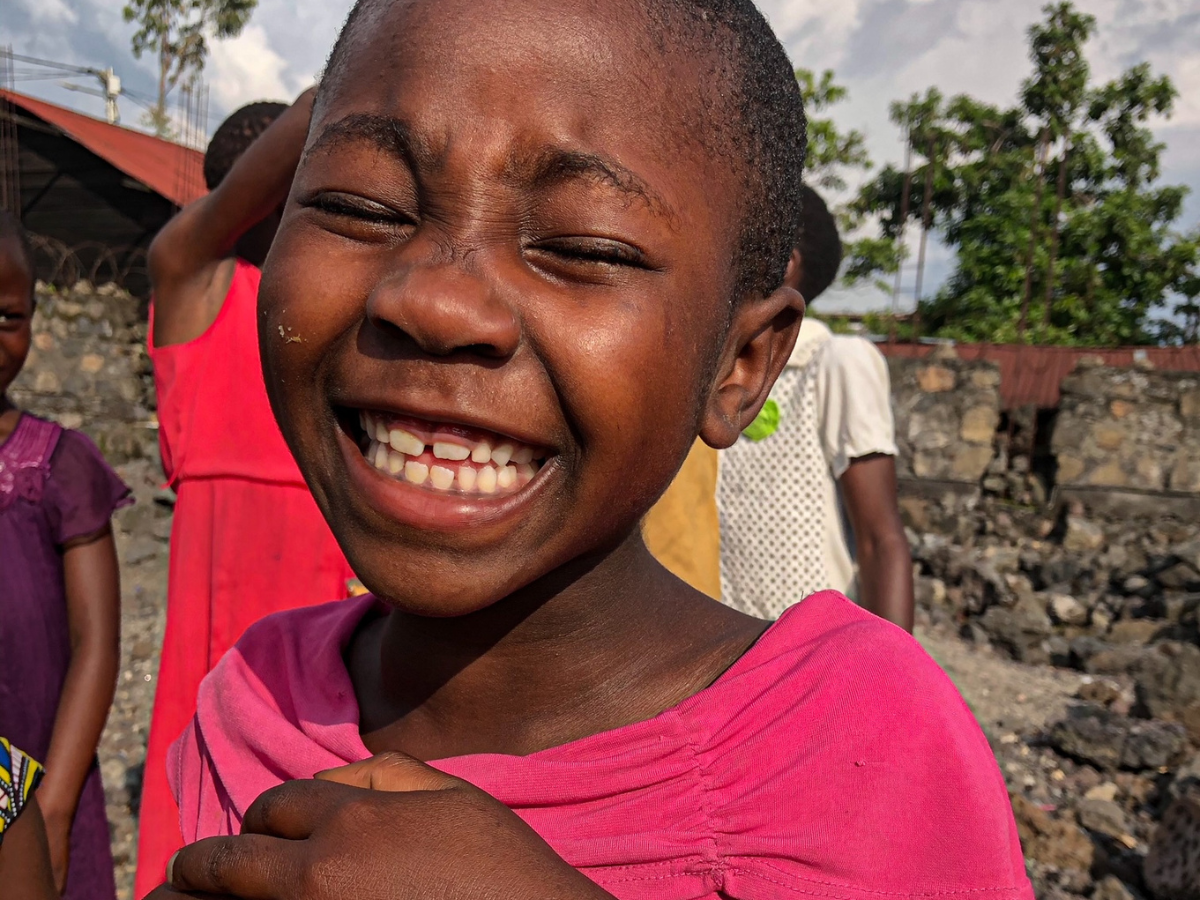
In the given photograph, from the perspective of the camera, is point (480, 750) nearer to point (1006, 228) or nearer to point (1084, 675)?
point (1084, 675)

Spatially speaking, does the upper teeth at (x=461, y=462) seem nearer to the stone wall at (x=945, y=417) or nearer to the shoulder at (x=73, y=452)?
the shoulder at (x=73, y=452)

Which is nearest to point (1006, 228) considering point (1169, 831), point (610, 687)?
point (1169, 831)

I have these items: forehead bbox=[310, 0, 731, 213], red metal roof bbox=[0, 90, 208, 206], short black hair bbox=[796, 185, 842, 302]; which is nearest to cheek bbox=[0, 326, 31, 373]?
forehead bbox=[310, 0, 731, 213]

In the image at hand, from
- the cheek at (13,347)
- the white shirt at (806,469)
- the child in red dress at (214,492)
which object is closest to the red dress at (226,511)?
the child in red dress at (214,492)

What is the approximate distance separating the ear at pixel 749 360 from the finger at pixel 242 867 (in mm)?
628

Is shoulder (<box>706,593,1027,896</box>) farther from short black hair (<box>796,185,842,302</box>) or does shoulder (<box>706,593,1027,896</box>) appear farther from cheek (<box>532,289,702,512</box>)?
short black hair (<box>796,185,842,302</box>)

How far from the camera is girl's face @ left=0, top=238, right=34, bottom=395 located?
2.24 meters

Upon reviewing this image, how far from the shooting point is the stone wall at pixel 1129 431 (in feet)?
29.3

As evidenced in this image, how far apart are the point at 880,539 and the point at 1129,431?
7944mm

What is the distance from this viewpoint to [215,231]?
219cm

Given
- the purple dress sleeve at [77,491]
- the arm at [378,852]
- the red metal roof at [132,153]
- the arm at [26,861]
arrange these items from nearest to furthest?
the arm at [378,852]
the arm at [26,861]
the purple dress sleeve at [77,491]
the red metal roof at [132,153]

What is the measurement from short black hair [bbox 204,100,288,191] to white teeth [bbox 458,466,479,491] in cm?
202

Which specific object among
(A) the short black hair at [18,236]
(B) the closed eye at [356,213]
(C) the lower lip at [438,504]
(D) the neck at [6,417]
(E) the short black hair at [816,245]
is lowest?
(D) the neck at [6,417]

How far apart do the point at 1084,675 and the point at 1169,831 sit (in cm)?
276
